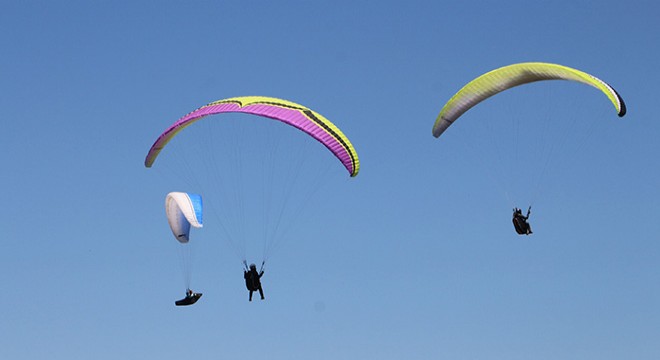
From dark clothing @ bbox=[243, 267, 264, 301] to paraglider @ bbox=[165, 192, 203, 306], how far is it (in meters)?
2.91

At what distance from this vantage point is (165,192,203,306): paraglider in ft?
181

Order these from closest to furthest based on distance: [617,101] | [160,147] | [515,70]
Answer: [617,101]
[515,70]
[160,147]

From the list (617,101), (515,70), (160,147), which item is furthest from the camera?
(160,147)

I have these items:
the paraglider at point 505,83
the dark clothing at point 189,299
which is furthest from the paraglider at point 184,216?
the paraglider at point 505,83

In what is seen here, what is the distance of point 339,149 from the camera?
171ft

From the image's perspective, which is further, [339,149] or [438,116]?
[438,116]

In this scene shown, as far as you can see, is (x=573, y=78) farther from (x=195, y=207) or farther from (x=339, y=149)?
(x=195, y=207)

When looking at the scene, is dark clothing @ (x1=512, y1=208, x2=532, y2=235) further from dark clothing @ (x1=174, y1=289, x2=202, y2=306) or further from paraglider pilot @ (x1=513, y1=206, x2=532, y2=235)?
dark clothing @ (x1=174, y1=289, x2=202, y2=306)

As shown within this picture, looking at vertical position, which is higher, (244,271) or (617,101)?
(617,101)

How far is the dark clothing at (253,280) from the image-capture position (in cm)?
5316

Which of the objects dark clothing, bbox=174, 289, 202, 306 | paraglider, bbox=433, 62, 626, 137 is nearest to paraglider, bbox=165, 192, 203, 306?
dark clothing, bbox=174, 289, 202, 306

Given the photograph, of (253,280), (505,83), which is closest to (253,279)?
(253,280)

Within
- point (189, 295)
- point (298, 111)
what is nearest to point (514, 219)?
point (298, 111)

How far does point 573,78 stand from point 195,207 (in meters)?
14.6
